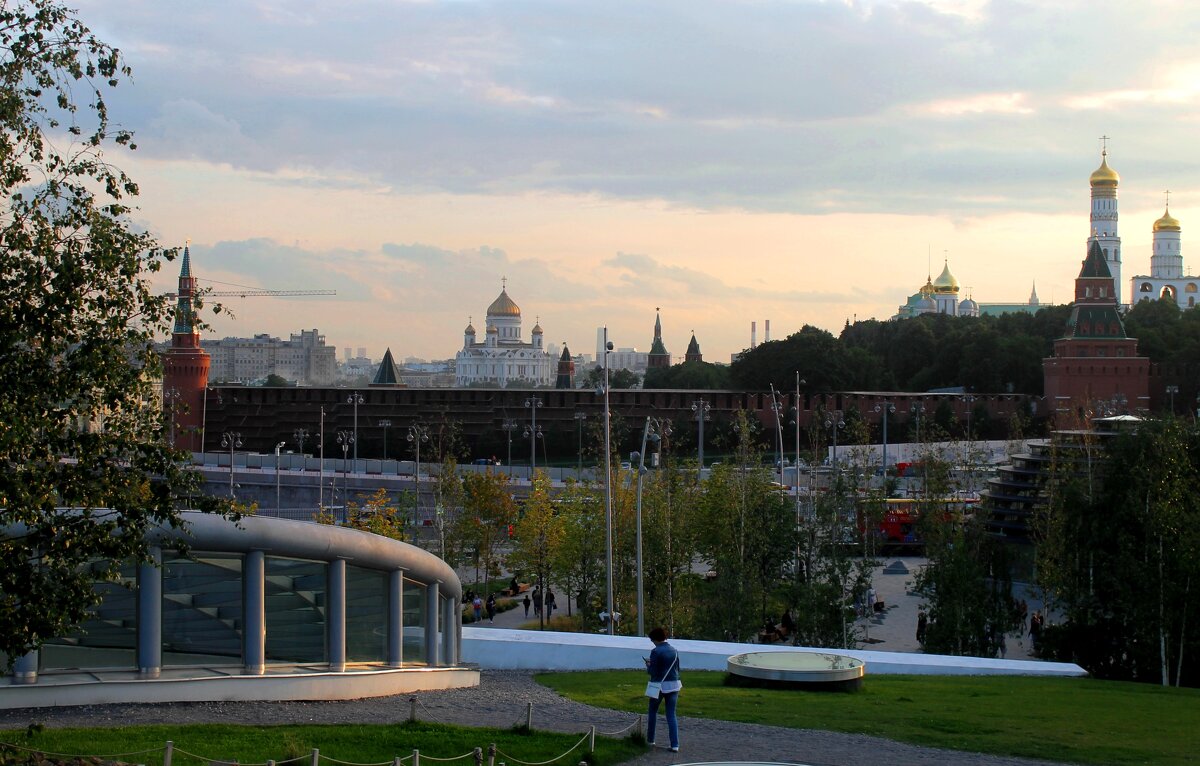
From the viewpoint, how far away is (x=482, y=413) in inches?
3076

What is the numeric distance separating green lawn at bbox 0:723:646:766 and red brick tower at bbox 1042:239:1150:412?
218 ft

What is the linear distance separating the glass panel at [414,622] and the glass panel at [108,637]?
8.74 feet

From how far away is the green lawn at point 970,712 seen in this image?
1067 cm

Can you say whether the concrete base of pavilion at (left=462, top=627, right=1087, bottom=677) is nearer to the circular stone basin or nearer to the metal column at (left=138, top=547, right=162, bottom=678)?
the circular stone basin

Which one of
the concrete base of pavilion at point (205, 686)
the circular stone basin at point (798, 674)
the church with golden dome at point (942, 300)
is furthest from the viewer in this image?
the church with golden dome at point (942, 300)

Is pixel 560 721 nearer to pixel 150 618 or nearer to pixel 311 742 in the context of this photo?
pixel 311 742

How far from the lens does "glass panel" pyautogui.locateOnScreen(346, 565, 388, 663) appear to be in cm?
1185

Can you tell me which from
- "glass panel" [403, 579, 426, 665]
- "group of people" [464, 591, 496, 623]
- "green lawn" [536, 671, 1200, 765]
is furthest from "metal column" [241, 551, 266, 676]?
"group of people" [464, 591, 496, 623]

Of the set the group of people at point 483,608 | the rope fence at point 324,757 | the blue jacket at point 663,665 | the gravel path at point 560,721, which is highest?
the blue jacket at point 663,665

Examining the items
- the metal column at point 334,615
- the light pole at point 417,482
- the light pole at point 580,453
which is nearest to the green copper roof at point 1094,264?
the light pole at point 580,453

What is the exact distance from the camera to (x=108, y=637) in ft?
34.7

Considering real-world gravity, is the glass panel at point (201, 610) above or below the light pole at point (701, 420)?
below

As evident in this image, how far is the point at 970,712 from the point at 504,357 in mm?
170576

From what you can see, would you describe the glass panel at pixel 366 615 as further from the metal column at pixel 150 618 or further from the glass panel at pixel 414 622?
the metal column at pixel 150 618
